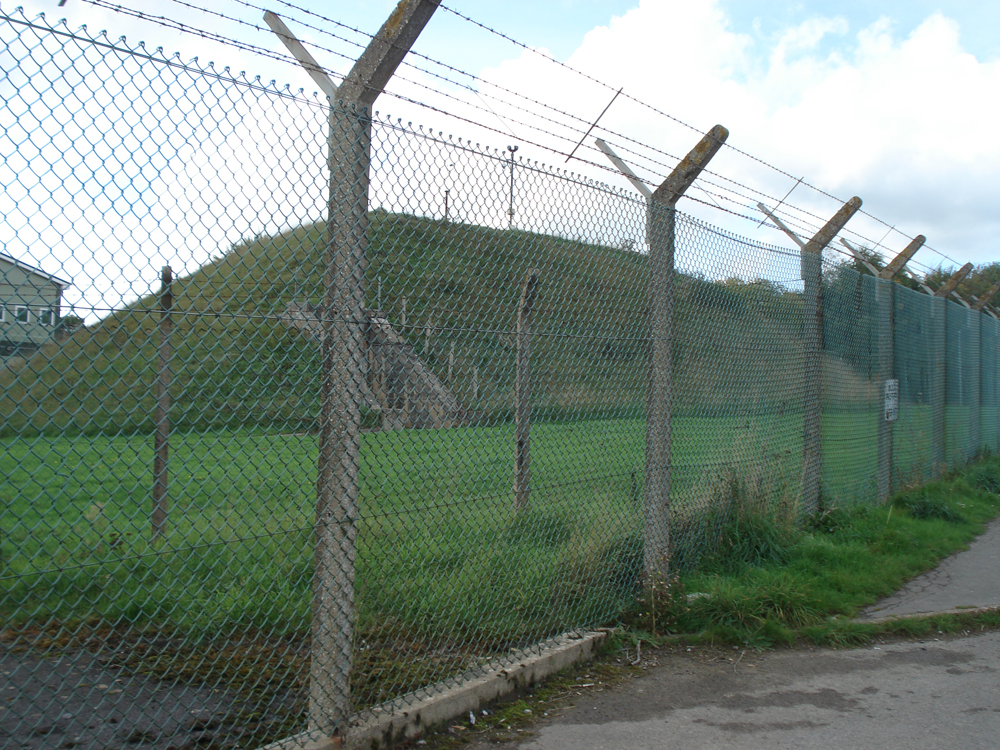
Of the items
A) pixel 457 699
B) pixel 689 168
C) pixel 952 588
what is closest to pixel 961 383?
pixel 952 588

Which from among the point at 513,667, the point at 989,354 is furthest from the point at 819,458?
the point at 989,354

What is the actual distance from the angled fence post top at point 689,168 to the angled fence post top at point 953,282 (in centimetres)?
740

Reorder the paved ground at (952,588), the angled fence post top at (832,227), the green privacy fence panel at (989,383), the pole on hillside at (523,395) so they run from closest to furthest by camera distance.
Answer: the pole on hillside at (523,395) < the paved ground at (952,588) < the angled fence post top at (832,227) < the green privacy fence panel at (989,383)

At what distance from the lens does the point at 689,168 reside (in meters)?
5.29

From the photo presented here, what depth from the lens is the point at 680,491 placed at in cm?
537

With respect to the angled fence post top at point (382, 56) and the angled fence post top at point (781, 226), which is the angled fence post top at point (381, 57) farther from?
the angled fence post top at point (781, 226)

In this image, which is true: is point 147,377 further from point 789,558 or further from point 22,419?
point 789,558

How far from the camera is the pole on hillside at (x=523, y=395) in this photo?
4.20 meters

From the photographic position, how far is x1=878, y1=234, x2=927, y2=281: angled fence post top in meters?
9.24

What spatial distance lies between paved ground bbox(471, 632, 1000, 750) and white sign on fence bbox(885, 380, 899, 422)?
170 inches

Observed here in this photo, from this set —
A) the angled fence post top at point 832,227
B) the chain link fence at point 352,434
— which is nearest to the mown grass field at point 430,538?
the chain link fence at point 352,434

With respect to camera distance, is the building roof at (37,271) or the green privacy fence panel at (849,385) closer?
the building roof at (37,271)

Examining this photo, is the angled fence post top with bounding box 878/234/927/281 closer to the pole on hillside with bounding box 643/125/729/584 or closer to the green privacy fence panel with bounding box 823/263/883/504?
the green privacy fence panel with bounding box 823/263/883/504

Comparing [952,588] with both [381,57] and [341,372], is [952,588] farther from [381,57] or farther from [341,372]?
[381,57]
